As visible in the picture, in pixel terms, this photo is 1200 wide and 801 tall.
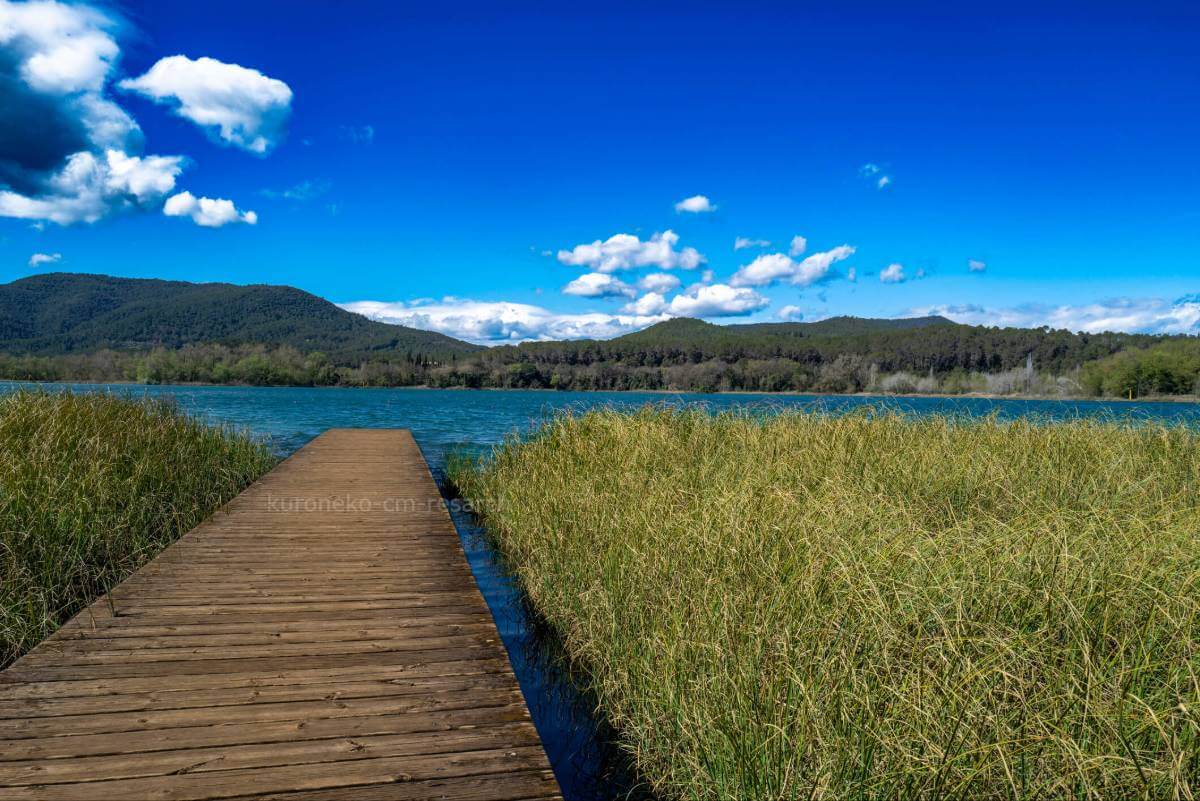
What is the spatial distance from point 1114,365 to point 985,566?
102 m

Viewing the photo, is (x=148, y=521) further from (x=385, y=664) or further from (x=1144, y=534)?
(x=1144, y=534)

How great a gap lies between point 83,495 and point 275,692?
4.09 m

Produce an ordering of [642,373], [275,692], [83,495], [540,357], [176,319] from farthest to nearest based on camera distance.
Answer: [176,319], [540,357], [642,373], [83,495], [275,692]

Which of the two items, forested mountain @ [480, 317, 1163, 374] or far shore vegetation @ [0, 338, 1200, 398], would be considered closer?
far shore vegetation @ [0, 338, 1200, 398]

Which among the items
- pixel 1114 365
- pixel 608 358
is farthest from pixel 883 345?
pixel 608 358

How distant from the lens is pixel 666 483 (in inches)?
237

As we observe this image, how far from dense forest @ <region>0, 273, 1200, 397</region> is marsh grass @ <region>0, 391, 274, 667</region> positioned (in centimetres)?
6735

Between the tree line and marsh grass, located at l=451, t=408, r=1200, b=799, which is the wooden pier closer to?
marsh grass, located at l=451, t=408, r=1200, b=799

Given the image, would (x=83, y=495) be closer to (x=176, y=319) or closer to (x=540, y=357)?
(x=540, y=357)

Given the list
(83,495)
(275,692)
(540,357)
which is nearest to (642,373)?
(540,357)

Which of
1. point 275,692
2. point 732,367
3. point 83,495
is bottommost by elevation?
point 275,692

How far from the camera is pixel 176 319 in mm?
148375

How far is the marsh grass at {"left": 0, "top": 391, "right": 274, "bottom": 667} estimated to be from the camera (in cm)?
467

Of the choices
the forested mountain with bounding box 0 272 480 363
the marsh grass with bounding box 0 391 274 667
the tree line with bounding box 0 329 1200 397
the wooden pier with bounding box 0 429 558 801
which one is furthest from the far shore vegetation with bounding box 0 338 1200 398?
the wooden pier with bounding box 0 429 558 801
